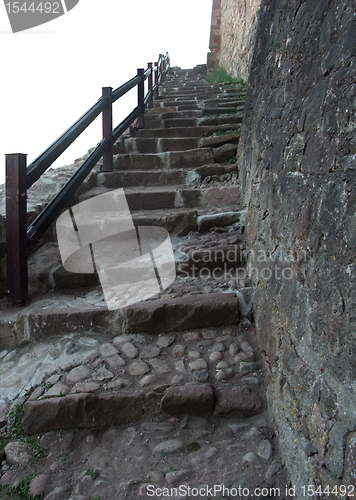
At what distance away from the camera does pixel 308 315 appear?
1.12 metres

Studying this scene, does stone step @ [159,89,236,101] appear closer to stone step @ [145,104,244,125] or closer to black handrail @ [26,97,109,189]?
stone step @ [145,104,244,125]

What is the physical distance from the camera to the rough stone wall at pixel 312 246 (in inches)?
36.0

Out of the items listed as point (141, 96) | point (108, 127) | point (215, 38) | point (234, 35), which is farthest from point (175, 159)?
point (215, 38)

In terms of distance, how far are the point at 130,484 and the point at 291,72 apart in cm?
167

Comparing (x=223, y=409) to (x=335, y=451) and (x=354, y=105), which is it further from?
(x=354, y=105)

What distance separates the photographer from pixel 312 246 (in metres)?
1.11

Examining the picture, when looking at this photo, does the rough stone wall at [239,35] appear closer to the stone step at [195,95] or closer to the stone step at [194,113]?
the stone step at [195,95]

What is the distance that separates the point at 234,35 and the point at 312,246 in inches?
362

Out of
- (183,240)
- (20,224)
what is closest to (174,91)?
(183,240)

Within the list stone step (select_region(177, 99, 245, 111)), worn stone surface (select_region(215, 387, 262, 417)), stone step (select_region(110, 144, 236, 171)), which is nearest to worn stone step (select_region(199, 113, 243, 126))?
stone step (select_region(177, 99, 245, 111))

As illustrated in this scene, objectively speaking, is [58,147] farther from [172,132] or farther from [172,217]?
[172,132]

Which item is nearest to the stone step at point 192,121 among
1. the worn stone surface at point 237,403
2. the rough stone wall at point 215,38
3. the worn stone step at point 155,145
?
the worn stone step at point 155,145

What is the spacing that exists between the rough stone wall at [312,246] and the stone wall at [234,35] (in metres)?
5.75

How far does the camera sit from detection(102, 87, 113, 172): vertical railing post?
341cm
